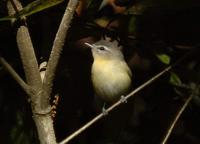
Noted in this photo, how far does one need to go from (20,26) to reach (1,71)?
Answer: 0.83 feet

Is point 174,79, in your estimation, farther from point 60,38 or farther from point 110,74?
point 110,74

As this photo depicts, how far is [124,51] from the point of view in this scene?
1.82 metres

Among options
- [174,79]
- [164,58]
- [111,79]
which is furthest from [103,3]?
[111,79]

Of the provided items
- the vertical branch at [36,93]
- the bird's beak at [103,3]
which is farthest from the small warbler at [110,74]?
the vertical branch at [36,93]

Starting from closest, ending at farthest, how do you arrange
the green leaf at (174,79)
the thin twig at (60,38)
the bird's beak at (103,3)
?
the thin twig at (60,38) → the bird's beak at (103,3) → the green leaf at (174,79)

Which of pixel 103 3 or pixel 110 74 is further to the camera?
pixel 110 74

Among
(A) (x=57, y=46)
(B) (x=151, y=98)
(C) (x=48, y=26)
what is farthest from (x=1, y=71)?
(B) (x=151, y=98)

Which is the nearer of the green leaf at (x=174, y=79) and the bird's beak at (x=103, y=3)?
the bird's beak at (x=103, y=3)

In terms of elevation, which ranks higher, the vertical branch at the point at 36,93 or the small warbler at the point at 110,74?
the vertical branch at the point at 36,93

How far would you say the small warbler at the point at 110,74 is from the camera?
7.37 feet

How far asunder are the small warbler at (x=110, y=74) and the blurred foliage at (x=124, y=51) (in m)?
0.25

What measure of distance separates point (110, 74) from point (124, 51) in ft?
1.90

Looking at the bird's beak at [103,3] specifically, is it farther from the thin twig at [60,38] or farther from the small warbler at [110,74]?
the small warbler at [110,74]

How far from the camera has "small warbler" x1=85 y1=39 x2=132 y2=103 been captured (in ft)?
7.37
